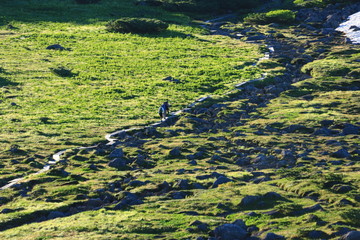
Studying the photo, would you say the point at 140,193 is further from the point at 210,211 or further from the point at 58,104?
the point at 58,104

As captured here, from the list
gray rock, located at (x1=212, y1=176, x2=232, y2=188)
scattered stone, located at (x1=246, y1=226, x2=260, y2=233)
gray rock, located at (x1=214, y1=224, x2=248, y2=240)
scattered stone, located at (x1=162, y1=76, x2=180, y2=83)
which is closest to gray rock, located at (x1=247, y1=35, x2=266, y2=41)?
scattered stone, located at (x1=162, y1=76, x2=180, y2=83)

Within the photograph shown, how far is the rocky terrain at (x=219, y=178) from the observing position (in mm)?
18750

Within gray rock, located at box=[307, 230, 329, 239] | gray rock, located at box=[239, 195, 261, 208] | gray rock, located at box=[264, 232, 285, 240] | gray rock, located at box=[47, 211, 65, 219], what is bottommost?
gray rock, located at box=[47, 211, 65, 219]

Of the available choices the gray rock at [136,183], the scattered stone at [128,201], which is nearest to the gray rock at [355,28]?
the gray rock at [136,183]

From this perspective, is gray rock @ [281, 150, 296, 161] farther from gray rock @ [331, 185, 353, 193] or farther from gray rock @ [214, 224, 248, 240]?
gray rock @ [214, 224, 248, 240]

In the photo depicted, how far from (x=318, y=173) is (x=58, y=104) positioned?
27366 millimetres

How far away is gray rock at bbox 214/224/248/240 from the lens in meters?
17.4

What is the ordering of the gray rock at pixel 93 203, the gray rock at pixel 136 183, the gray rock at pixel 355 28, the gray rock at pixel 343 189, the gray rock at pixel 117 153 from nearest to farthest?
the gray rock at pixel 343 189
the gray rock at pixel 93 203
the gray rock at pixel 136 183
the gray rock at pixel 117 153
the gray rock at pixel 355 28

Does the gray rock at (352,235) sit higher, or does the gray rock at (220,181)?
the gray rock at (352,235)

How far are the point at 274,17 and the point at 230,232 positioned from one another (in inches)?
3035

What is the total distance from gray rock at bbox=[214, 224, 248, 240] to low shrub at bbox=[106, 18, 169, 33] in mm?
65557

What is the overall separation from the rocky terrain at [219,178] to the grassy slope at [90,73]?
3765 millimetres

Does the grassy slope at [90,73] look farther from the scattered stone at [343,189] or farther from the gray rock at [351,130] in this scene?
the scattered stone at [343,189]

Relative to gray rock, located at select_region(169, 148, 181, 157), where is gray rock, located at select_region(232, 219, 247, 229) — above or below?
above
